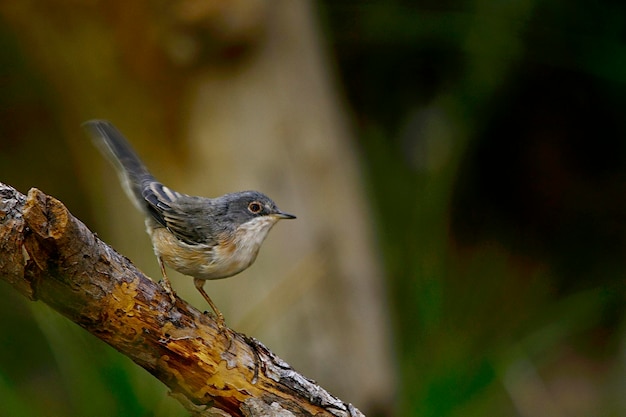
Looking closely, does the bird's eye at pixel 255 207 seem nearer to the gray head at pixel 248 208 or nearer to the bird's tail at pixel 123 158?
the gray head at pixel 248 208

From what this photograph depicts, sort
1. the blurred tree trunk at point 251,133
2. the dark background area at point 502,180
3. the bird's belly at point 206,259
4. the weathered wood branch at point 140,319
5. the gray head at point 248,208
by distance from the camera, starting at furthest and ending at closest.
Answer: the dark background area at point 502,180, the blurred tree trunk at point 251,133, the gray head at point 248,208, the bird's belly at point 206,259, the weathered wood branch at point 140,319

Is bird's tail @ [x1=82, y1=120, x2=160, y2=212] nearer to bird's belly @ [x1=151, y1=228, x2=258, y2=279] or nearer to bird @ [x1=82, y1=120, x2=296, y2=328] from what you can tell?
bird @ [x1=82, y1=120, x2=296, y2=328]

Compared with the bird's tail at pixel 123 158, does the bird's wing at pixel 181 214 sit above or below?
below

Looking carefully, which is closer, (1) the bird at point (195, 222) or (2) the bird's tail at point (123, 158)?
(1) the bird at point (195, 222)

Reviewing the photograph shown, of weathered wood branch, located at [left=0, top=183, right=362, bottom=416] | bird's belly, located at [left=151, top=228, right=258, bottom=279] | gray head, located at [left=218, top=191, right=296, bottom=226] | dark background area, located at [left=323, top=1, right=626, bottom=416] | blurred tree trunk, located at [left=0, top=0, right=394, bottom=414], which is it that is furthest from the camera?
dark background area, located at [left=323, top=1, right=626, bottom=416]

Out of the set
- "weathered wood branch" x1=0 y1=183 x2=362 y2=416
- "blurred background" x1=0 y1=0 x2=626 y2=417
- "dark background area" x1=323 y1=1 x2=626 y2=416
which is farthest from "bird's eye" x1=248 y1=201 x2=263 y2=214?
"dark background area" x1=323 y1=1 x2=626 y2=416

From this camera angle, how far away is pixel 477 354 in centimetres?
470

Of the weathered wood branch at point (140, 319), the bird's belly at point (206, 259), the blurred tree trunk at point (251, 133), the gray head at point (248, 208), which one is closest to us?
the weathered wood branch at point (140, 319)

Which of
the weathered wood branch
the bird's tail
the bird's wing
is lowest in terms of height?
the weathered wood branch

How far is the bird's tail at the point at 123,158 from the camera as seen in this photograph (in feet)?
7.93

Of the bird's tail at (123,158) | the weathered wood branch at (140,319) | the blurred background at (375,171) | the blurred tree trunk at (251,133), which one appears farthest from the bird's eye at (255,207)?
the blurred tree trunk at (251,133)

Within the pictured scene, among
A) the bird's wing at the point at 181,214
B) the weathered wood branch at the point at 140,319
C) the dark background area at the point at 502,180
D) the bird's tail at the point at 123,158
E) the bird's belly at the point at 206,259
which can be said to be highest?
the dark background area at the point at 502,180

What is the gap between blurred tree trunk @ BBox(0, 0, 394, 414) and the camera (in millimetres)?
4305

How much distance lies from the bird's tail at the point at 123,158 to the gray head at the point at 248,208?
9.4 inches
